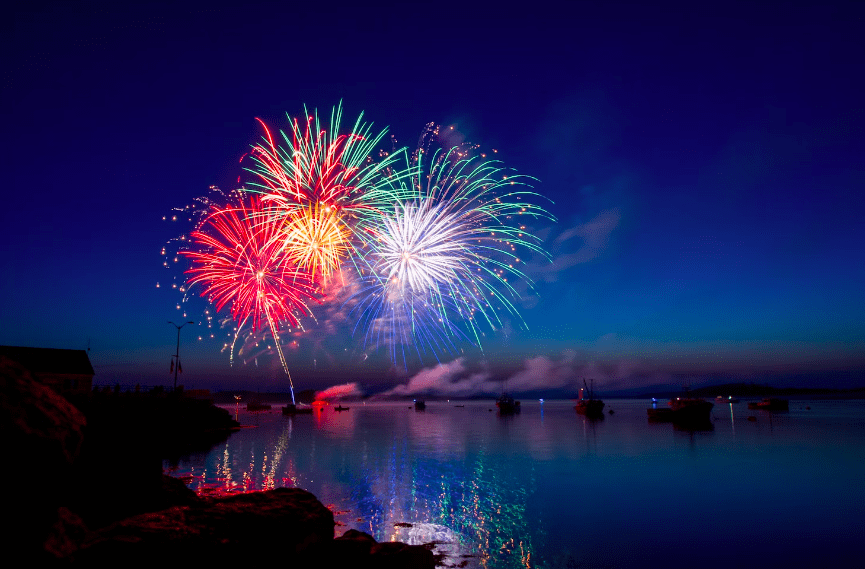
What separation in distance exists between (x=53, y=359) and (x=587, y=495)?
70187 millimetres

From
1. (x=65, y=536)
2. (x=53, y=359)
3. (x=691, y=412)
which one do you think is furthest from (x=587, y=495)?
(x=691, y=412)

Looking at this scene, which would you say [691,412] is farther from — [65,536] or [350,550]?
[65,536]

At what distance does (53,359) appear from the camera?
64.9m

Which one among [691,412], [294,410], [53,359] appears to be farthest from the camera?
[294,410]

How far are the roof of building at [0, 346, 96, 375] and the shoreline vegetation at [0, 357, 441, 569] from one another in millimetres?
61735

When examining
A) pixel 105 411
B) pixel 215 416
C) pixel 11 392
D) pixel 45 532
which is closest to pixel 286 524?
pixel 45 532

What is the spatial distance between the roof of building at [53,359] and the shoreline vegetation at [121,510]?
203 ft

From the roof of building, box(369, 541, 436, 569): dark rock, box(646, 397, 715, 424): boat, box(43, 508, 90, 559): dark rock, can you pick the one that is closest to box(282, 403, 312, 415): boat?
the roof of building

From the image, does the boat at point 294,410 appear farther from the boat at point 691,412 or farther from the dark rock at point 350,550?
the dark rock at point 350,550

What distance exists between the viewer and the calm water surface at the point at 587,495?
21891 mm

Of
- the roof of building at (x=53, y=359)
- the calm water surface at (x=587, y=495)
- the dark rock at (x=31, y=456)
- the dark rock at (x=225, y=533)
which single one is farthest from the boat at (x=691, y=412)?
the dark rock at (x=31, y=456)

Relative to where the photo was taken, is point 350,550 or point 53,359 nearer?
point 350,550

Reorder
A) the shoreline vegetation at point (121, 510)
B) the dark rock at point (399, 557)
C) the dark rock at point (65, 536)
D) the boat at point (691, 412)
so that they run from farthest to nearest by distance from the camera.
A: the boat at point (691, 412)
the dark rock at point (399, 557)
the shoreline vegetation at point (121, 510)
the dark rock at point (65, 536)

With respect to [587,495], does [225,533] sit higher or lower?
higher
